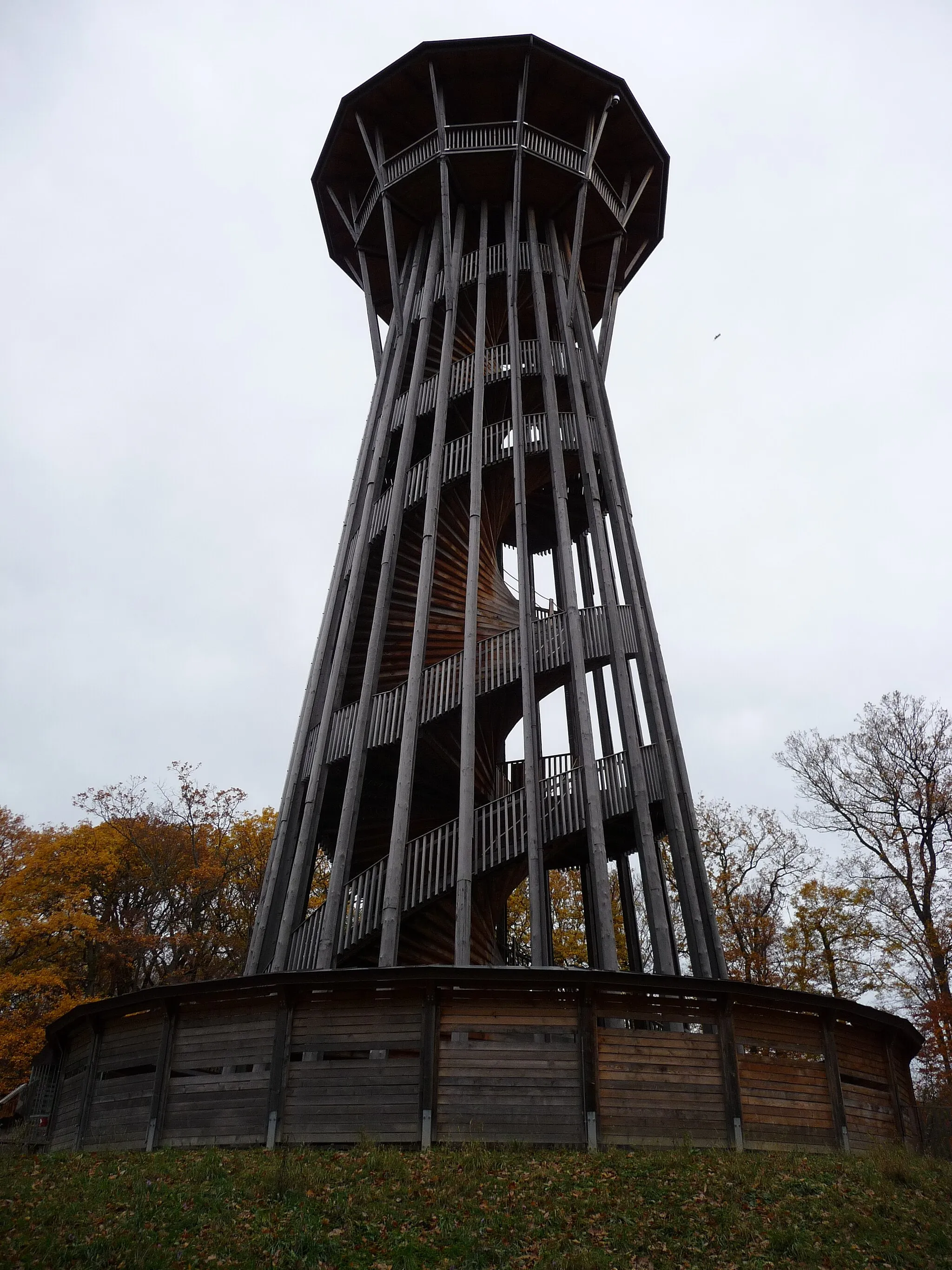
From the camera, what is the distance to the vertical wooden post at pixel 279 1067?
8180mm

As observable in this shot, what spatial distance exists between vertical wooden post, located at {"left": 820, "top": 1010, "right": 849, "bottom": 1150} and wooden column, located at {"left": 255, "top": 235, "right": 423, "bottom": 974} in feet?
21.4

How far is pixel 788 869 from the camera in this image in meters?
23.2

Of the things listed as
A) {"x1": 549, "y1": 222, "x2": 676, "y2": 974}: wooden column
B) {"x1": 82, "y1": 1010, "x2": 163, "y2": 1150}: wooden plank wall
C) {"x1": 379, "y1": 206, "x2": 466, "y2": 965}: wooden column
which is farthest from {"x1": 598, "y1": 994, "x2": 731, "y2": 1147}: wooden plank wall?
{"x1": 82, "y1": 1010, "x2": 163, "y2": 1150}: wooden plank wall

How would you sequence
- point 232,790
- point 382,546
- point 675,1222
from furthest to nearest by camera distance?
1. point 232,790
2. point 382,546
3. point 675,1222

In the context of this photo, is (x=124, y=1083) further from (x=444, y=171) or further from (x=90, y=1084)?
(x=444, y=171)

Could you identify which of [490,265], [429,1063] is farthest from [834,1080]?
[490,265]

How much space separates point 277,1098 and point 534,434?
11.9m

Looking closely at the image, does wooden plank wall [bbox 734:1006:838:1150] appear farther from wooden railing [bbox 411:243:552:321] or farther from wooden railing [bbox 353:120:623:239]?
wooden railing [bbox 353:120:623:239]

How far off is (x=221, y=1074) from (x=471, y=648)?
6794mm

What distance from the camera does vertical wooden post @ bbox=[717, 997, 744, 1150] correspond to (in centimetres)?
831

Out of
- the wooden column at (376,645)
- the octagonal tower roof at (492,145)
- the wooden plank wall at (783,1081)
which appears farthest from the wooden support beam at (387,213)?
the wooden plank wall at (783,1081)

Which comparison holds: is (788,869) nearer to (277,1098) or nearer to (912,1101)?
(912,1101)

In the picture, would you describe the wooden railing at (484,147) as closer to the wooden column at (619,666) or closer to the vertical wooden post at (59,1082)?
the wooden column at (619,666)

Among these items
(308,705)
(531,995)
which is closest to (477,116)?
(308,705)
